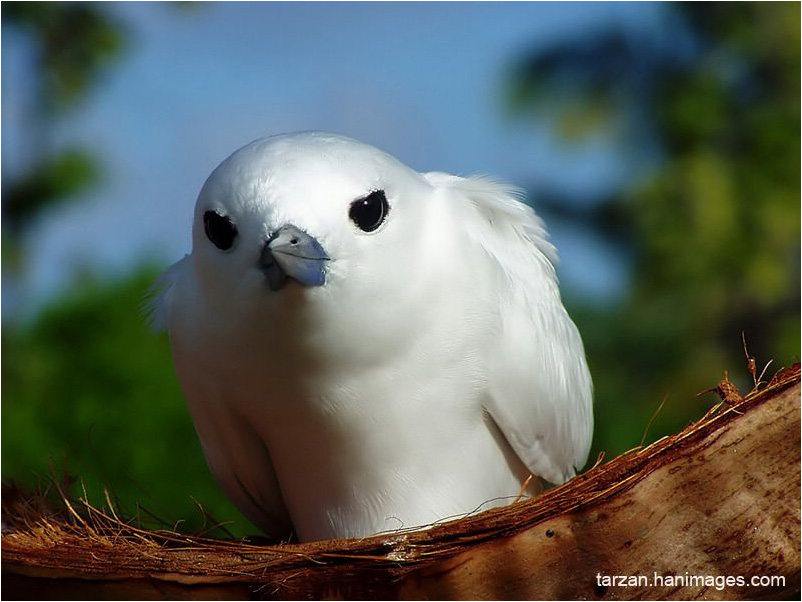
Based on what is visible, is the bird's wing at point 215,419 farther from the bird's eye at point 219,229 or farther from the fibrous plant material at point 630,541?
the fibrous plant material at point 630,541

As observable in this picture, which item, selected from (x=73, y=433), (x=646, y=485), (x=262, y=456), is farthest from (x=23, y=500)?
(x=73, y=433)

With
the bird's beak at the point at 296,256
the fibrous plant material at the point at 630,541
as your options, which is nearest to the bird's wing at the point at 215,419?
the bird's beak at the point at 296,256

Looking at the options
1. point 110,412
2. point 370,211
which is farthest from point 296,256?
point 110,412

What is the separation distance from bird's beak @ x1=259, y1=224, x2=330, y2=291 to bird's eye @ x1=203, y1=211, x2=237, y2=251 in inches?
8.1

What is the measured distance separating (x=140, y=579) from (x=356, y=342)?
1.14 metres

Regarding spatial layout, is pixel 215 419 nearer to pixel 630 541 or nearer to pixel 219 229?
pixel 219 229

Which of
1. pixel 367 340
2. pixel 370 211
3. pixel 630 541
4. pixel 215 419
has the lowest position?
pixel 630 541

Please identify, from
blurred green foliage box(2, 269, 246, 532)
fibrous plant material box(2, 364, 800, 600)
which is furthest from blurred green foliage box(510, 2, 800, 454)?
fibrous plant material box(2, 364, 800, 600)

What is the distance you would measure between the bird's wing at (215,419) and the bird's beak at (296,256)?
0.73 meters

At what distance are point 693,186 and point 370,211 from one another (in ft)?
42.8

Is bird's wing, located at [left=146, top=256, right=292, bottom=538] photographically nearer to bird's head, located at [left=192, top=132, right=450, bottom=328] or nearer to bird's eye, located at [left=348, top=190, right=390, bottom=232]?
bird's head, located at [left=192, top=132, right=450, bottom=328]

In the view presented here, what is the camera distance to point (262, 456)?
14.6 feet

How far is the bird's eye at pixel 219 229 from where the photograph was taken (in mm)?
3434

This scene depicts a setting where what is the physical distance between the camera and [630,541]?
10.9 ft
